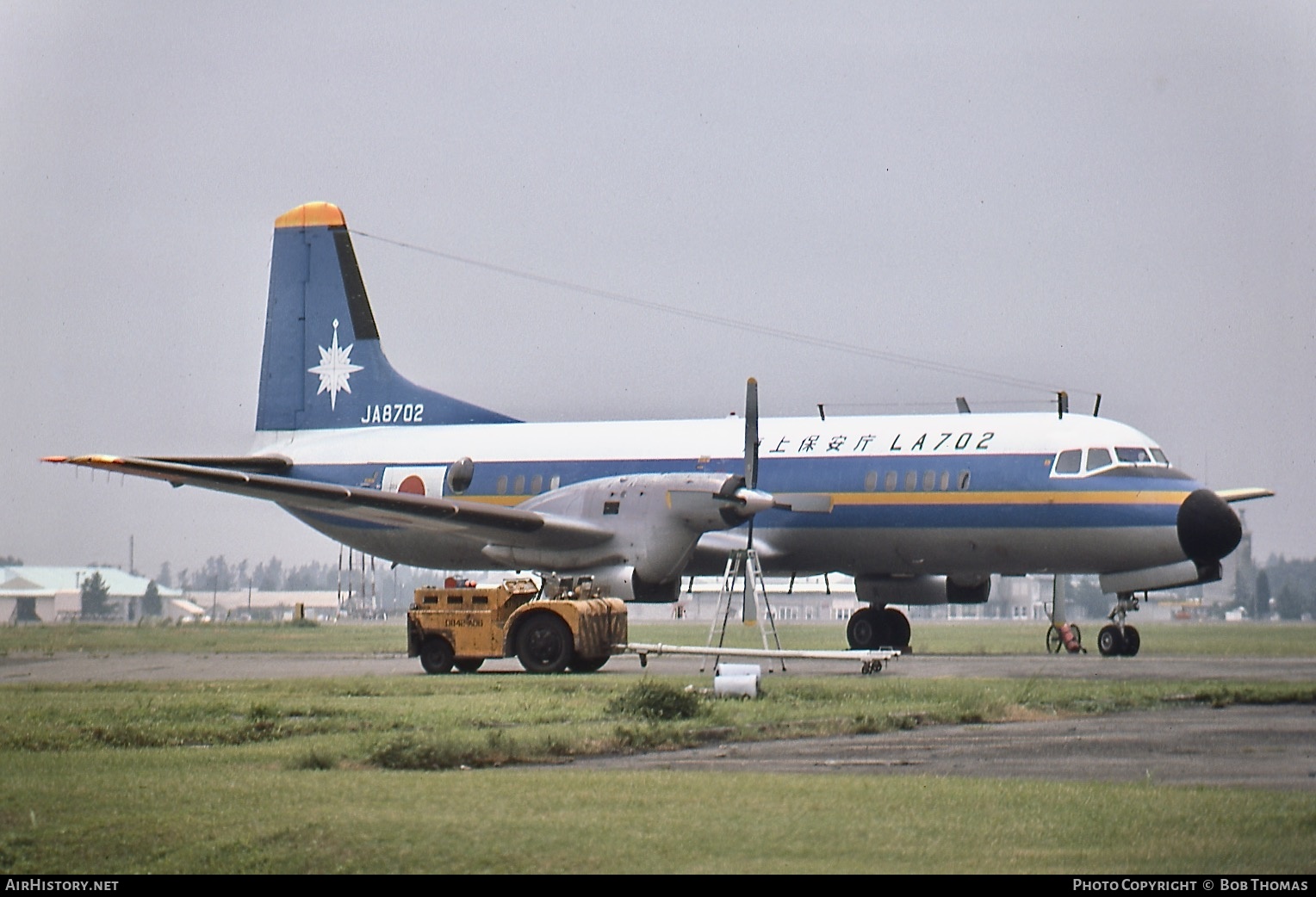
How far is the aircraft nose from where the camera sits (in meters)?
28.8

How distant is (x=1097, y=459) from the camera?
30062 millimetres

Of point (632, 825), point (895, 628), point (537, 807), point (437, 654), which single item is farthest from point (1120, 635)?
point (632, 825)

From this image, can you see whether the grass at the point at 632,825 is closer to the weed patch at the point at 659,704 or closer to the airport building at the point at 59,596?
the weed patch at the point at 659,704

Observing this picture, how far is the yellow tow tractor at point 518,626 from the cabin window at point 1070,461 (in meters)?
9.46

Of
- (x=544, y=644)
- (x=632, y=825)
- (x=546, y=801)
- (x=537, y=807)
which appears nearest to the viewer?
(x=632, y=825)

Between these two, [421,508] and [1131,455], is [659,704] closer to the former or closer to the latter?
[421,508]

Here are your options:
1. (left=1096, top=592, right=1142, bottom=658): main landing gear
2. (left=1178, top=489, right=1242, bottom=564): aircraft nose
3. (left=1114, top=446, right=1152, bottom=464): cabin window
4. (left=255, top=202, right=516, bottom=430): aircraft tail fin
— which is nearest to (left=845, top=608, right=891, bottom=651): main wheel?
(left=1096, top=592, right=1142, bottom=658): main landing gear

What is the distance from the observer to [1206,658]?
2867 cm

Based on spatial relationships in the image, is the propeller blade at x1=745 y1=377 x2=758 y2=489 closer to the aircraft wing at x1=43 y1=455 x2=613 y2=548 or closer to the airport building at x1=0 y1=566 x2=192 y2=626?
the aircraft wing at x1=43 y1=455 x2=613 y2=548

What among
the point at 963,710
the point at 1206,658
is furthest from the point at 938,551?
the point at 963,710

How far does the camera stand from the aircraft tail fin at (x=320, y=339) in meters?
39.0

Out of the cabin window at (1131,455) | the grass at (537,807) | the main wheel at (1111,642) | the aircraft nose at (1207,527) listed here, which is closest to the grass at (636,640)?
the main wheel at (1111,642)

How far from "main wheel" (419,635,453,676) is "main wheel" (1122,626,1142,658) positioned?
42.5ft

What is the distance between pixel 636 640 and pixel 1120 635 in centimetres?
1606
